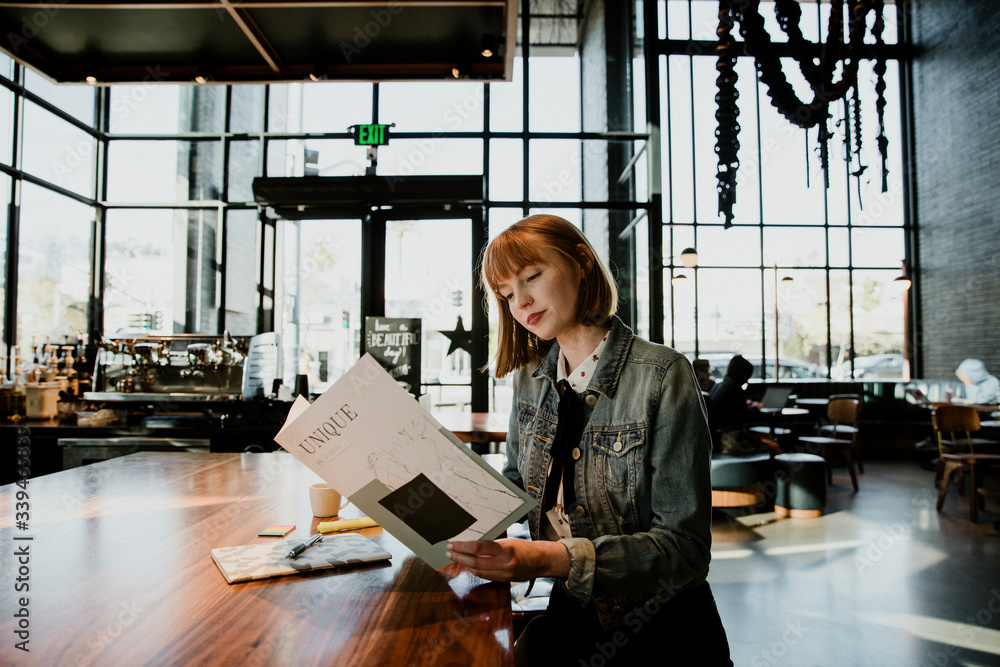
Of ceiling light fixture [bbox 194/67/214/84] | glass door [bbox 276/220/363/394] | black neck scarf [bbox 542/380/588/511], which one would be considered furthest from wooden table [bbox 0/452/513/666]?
glass door [bbox 276/220/363/394]

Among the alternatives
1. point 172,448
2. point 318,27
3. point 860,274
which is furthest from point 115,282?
point 860,274

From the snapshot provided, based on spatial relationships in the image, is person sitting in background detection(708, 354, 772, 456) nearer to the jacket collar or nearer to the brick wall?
the jacket collar

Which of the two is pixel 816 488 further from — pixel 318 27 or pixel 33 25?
pixel 33 25

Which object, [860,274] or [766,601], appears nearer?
[766,601]

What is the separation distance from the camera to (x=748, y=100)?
9.02 meters

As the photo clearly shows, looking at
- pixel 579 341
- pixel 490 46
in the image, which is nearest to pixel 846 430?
pixel 490 46

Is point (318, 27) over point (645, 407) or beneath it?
over

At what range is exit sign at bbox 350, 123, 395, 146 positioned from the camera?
5910 millimetres

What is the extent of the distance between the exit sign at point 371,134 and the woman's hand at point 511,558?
5749 mm

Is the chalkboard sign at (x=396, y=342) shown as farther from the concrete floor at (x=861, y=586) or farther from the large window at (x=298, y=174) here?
the concrete floor at (x=861, y=586)

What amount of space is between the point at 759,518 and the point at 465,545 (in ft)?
14.3

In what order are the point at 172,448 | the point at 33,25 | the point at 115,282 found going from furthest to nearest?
the point at 115,282 → the point at 172,448 → the point at 33,25

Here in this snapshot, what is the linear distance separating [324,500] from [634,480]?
2.50 ft

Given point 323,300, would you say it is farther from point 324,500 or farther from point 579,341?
point 579,341
